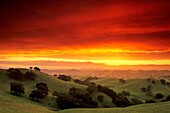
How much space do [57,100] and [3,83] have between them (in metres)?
31.5

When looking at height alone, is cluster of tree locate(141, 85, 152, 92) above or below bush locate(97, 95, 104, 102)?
above

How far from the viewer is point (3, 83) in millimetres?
126125

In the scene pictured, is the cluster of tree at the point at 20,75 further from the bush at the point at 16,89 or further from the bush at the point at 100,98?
the bush at the point at 100,98

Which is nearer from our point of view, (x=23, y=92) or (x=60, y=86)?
(x=23, y=92)

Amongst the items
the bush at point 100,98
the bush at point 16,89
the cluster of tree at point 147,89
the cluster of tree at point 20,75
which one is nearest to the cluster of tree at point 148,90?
the cluster of tree at point 147,89

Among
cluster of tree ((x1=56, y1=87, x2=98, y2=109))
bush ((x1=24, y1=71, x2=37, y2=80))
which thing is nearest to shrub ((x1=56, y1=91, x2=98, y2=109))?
cluster of tree ((x1=56, y1=87, x2=98, y2=109))

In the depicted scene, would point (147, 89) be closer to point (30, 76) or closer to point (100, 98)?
point (100, 98)

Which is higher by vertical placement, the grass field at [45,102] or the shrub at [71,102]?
the grass field at [45,102]

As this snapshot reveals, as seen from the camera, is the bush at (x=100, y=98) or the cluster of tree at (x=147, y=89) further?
the cluster of tree at (x=147, y=89)

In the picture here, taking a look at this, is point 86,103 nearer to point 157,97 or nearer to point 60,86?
point 60,86

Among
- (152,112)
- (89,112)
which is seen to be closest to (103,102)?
(89,112)

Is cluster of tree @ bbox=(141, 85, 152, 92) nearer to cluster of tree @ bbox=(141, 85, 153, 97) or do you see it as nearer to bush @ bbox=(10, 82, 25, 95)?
cluster of tree @ bbox=(141, 85, 153, 97)

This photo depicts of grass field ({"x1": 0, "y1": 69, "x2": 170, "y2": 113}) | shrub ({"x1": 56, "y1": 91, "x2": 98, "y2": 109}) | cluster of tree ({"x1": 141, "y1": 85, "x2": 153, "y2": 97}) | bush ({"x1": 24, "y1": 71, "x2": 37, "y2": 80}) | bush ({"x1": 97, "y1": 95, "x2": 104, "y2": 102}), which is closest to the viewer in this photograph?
grass field ({"x1": 0, "y1": 69, "x2": 170, "y2": 113})

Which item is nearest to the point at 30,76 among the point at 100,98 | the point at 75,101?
the point at 100,98
